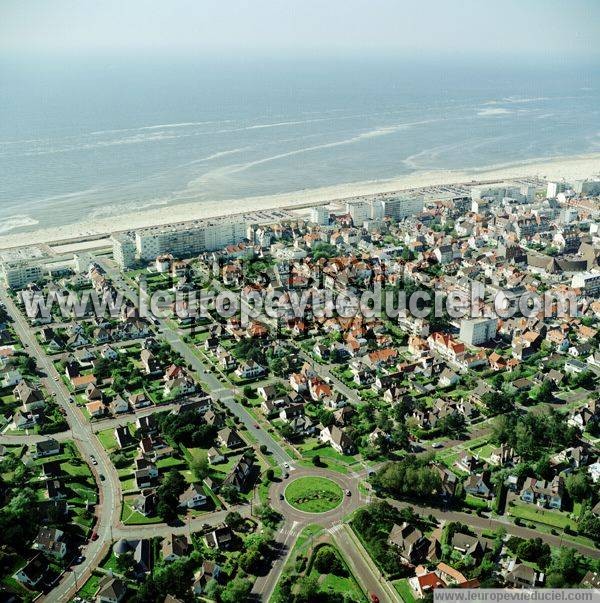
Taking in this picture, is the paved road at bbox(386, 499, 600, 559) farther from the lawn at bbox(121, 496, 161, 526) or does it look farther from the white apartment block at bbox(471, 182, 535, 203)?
the white apartment block at bbox(471, 182, 535, 203)

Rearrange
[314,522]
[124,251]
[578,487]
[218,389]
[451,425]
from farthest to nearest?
[124,251] < [218,389] < [451,425] < [578,487] < [314,522]

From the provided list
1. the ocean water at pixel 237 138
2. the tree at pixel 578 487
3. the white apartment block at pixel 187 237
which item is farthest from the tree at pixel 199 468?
the ocean water at pixel 237 138

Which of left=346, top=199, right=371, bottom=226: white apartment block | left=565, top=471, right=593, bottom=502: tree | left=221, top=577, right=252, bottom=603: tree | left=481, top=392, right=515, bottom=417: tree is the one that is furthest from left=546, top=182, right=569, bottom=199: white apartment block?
left=221, top=577, right=252, bottom=603: tree

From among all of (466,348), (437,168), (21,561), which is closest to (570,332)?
(466,348)

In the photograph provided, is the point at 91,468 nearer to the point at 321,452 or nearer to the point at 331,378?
the point at 321,452

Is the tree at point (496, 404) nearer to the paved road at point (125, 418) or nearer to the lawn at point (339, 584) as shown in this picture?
the lawn at point (339, 584)

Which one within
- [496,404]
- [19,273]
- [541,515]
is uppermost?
[19,273]

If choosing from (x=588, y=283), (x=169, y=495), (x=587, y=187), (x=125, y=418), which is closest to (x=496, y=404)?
(x=169, y=495)
